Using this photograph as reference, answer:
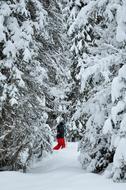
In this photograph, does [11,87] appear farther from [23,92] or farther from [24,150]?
[24,150]

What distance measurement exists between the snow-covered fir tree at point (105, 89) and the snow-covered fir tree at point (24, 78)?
8.12 ft

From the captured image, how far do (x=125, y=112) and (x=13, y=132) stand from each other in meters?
4.97

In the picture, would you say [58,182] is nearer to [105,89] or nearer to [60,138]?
[105,89]

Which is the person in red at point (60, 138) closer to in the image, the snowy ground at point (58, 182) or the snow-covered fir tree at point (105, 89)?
the snow-covered fir tree at point (105, 89)

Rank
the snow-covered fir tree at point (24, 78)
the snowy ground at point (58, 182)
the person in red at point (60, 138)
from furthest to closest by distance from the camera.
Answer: the person in red at point (60, 138) → the snow-covered fir tree at point (24, 78) → the snowy ground at point (58, 182)

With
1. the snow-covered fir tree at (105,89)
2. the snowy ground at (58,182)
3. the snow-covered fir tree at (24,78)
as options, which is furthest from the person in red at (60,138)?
the snowy ground at (58,182)

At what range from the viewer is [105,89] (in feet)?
34.0

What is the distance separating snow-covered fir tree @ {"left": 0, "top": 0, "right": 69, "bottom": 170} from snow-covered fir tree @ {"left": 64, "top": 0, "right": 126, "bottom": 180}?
2.48 metres

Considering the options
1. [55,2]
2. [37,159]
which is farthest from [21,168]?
[55,2]

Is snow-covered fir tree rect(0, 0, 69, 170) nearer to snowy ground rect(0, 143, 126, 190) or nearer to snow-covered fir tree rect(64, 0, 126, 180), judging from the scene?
snowy ground rect(0, 143, 126, 190)

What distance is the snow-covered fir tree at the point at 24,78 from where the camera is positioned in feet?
42.9

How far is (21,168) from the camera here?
46.1 ft

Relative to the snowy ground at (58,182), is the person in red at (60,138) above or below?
above

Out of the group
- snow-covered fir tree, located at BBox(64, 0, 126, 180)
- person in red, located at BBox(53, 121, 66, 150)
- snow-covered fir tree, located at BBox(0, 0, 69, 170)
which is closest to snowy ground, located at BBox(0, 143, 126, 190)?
snow-covered fir tree, located at BBox(64, 0, 126, 180)
